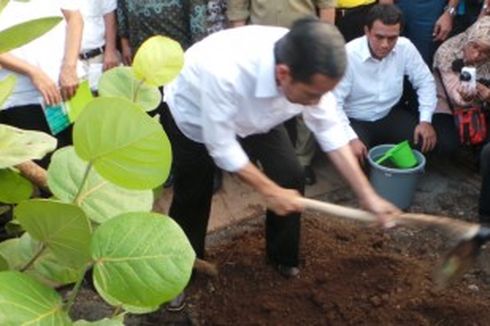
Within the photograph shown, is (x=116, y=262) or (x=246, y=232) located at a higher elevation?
(x=116, y=262)

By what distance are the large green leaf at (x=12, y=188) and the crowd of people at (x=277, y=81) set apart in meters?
0.88

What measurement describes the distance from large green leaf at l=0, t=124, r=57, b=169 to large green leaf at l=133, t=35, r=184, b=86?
0.42 feet

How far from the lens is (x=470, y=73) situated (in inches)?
146

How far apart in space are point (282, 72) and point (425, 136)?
6.22 feet

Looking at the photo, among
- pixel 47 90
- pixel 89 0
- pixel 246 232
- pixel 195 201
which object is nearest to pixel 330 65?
pixel 195 201

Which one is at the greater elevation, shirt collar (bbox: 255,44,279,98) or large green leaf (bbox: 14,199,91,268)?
large green leaf (bbox: 14,199,91,268)

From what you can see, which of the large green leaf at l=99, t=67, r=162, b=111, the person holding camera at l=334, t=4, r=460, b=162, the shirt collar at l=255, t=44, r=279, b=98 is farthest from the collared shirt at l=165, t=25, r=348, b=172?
the large green leaf at l=99, t=67, r=162, b=111

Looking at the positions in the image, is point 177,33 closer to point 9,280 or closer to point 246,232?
point 246,232

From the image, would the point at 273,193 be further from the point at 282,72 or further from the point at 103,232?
the point at 103,232

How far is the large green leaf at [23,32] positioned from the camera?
583 mm

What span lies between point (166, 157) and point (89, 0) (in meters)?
3.19

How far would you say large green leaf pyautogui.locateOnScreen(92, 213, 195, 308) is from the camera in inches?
22.5

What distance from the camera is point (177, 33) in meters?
3.52

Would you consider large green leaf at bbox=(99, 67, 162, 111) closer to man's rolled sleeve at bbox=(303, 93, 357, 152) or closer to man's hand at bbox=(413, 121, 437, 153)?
man's rolled sleeve at bbox=(303, 93, 357, 152)
